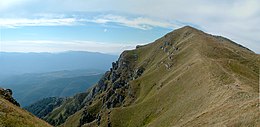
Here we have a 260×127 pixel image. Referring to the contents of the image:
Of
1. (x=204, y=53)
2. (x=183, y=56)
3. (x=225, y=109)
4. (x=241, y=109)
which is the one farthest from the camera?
(x=183, y=56)

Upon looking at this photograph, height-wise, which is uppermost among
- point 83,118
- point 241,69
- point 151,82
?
point 241,69

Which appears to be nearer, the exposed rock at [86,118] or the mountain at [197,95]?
the mountain at [197,95]

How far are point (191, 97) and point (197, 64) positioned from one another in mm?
28325

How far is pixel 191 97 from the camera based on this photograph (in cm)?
8156

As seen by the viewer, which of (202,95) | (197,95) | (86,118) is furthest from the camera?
(86,118)

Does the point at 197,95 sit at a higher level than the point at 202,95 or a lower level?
lower

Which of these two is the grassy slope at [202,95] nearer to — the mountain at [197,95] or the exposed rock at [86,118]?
the mountain at [197,95]

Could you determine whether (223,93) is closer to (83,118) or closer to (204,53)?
(204,53)

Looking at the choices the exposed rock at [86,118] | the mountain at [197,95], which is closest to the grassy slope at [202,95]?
the mountain at [197,95]

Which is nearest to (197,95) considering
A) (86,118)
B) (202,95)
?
(202,95)

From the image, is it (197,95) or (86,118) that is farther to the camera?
(86,118)

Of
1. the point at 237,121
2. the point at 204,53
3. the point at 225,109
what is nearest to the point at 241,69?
the point at 204,53

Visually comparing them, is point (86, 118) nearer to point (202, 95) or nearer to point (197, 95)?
point (197, 95)

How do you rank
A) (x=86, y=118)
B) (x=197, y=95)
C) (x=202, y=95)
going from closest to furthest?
(x=202, y=95)
(x=197, y=95)
(x=86, y=118)
